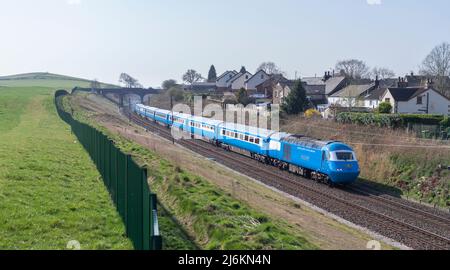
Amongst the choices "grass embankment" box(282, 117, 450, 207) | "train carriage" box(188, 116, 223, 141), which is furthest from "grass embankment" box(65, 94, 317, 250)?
"train carriage" box(188, 116, 223, 141)

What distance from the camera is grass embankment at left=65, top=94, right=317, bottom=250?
14.1 m

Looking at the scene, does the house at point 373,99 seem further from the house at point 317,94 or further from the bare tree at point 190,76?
the bare tree at point 190,76

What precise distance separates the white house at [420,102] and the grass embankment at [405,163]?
74.6 feet

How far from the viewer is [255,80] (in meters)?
115

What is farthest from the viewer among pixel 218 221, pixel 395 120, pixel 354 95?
pixel 354 95

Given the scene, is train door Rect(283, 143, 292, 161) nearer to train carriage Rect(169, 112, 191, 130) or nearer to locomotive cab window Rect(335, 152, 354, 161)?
locomotive cab window Rect(335, 152, 354, 161)

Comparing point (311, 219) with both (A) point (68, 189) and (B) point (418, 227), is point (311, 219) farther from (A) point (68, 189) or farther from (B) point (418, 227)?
(A) point (68, 189)

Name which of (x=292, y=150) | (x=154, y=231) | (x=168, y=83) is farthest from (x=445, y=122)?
(x=168, y=83)

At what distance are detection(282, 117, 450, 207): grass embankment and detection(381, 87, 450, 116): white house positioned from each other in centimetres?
2274

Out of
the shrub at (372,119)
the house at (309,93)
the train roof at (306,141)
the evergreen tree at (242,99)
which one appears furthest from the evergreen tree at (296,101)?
the train roof at (306,141)

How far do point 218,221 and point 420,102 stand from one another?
178 feet

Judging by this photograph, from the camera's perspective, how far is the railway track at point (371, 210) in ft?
66.4

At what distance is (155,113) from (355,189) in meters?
58.8

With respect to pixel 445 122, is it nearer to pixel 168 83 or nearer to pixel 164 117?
pixel 164 117
